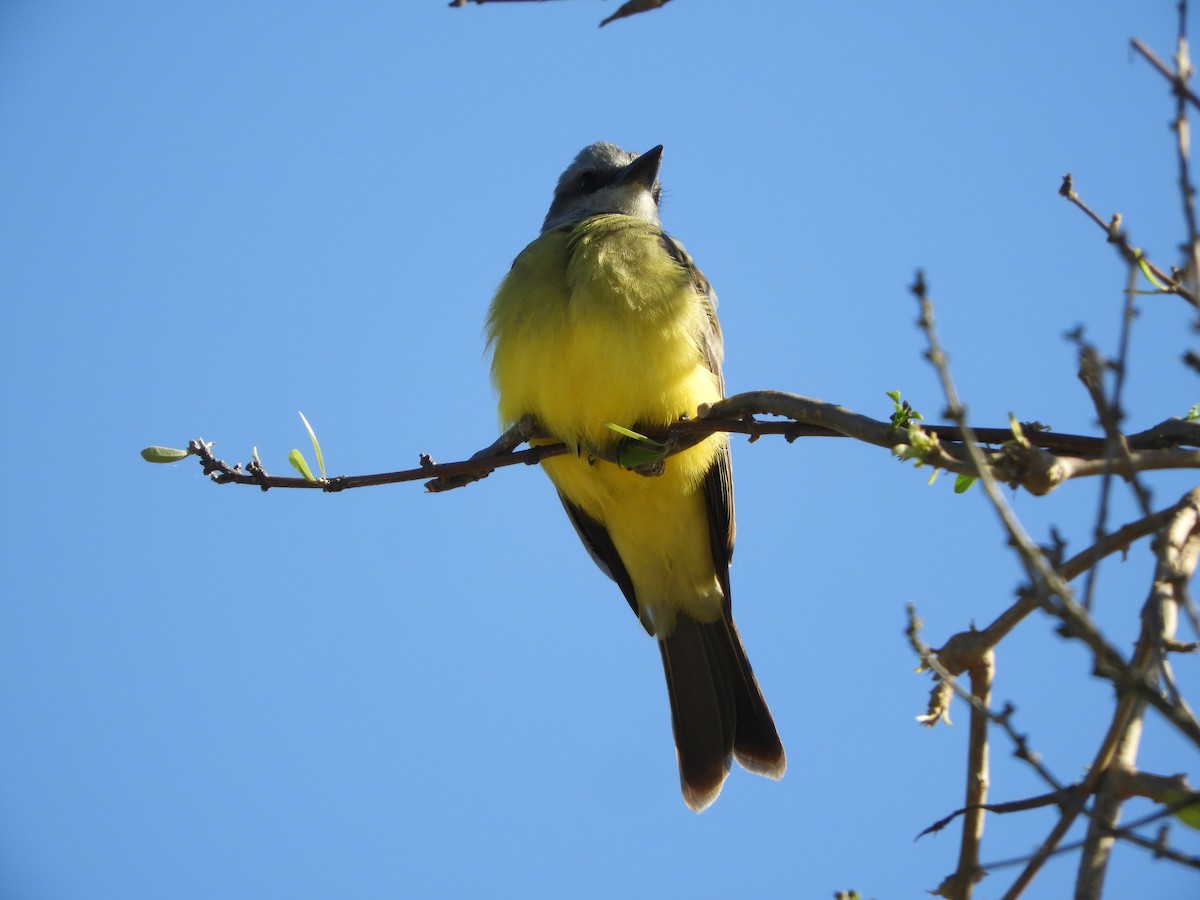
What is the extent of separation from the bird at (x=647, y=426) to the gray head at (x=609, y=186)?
26 cm

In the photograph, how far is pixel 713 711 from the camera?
18.2 ft

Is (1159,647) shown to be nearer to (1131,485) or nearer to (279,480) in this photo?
(1131,485)

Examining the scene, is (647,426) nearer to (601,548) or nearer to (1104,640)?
(601,548)

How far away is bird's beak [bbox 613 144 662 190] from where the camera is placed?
21.9 ft

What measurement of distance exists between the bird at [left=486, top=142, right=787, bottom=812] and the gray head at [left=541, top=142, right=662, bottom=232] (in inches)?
10.4

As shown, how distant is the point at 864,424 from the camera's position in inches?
103

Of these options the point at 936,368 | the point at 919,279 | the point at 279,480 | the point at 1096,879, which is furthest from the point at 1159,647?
the point at 279,480

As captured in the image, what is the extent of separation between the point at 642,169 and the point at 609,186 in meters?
0.22

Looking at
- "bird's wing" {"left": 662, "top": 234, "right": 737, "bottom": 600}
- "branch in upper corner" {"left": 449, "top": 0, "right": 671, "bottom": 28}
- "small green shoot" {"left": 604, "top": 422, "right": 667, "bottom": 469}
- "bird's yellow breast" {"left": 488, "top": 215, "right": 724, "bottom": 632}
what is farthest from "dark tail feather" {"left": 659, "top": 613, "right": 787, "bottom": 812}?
"branch in upper corner" {"left": 449, "top": 0, "right": 671, "bottom": 28}

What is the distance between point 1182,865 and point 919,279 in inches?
40.9

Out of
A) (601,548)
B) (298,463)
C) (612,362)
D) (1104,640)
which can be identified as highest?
(601,548)

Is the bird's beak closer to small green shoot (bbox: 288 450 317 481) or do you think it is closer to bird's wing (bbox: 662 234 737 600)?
bird's wing (bbox: 662 234 737 600)

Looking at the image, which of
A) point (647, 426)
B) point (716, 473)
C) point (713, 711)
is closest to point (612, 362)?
point (647, 426)

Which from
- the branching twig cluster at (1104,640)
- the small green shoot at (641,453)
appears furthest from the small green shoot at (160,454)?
the branching twig cluster at (1104,640)
